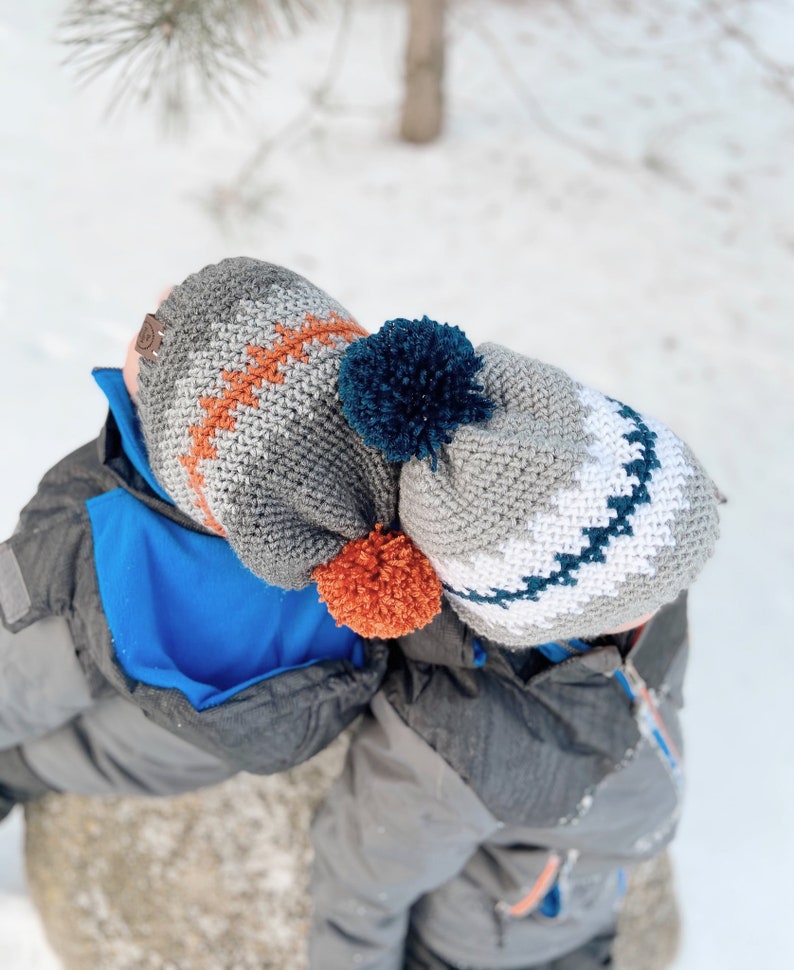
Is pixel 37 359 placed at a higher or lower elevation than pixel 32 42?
lower

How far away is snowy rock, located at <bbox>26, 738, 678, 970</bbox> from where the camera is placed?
1182 mm

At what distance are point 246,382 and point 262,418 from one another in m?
0.03

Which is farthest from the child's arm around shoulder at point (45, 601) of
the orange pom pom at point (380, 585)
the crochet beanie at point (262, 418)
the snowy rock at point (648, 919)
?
the snowy rock at point (648, 919)

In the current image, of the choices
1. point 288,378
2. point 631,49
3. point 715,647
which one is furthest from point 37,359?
point 631,49

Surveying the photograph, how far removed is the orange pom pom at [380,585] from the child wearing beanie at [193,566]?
0.10 ft

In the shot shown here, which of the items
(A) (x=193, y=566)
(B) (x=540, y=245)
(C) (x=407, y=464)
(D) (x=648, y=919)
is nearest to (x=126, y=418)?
(A) (x=193, y=566)

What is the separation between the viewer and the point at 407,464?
69 cm

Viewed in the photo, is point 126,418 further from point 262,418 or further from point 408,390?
point 408,390

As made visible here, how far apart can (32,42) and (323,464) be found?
1.97 meters

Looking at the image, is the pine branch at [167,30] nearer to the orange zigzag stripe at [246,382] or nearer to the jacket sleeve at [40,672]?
the orange zigzag stripe at [246,382]

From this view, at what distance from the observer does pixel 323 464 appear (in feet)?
2.19

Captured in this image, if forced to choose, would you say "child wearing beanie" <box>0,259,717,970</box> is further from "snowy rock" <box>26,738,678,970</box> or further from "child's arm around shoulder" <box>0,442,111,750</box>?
"snowy rock" <box>26,738,678,970</box>

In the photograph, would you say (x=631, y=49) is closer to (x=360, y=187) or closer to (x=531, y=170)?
(x=531, y=170)

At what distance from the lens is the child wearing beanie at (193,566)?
0.66 m
